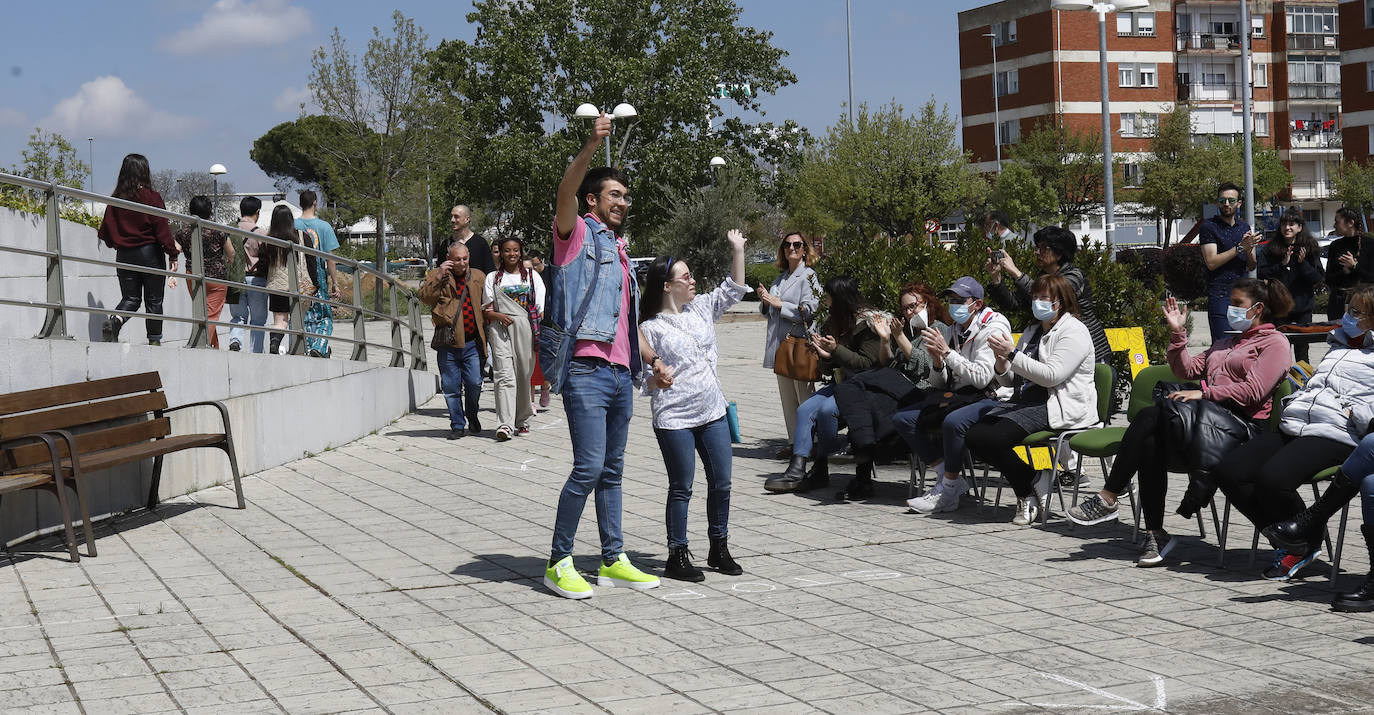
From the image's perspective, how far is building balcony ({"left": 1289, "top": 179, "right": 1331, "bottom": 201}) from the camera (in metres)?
77.1

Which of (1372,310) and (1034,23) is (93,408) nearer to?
(1372,310)

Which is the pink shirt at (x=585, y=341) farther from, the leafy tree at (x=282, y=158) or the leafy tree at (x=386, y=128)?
the leafy tree at (x=282, y=158)

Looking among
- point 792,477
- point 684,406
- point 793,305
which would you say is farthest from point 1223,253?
point 684,406

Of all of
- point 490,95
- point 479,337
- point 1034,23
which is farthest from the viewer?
point 1034,23

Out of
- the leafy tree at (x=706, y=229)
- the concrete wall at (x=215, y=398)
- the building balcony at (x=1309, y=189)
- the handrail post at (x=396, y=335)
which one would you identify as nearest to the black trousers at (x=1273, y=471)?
the concrete wall at (x=215, y=398)

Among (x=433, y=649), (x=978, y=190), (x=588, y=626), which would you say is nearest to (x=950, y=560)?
(x=588, y=626)

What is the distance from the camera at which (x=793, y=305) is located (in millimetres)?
11273

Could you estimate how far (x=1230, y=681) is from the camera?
5.16 meters

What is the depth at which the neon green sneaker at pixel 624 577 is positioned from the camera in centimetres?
697

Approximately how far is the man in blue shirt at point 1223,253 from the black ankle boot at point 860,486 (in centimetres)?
401

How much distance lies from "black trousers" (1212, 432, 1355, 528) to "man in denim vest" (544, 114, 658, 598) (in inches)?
113

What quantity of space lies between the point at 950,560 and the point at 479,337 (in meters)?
6.85

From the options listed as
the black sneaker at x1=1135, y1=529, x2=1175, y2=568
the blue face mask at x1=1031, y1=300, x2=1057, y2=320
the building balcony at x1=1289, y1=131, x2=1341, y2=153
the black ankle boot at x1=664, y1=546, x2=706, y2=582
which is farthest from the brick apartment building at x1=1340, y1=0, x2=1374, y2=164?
the black ankle boot at x1=664, y1=546, x2=706, y2=582

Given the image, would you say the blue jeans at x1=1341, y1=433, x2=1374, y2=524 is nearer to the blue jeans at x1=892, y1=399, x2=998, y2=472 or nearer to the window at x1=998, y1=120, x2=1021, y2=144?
the blue jeans at x1=892, y1=399, x2=998, y2=472
